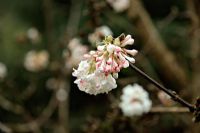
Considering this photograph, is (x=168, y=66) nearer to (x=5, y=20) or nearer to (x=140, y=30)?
(x=140, y=30)

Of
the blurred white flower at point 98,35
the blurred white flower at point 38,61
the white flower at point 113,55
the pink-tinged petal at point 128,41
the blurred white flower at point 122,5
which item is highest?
the blurred white flower at point 38,61

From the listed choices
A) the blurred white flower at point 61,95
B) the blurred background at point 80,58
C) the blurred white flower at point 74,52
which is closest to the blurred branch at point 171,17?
the blurred background at point 80,58

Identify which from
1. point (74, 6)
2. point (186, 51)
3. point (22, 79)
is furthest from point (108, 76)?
point (22, 79)

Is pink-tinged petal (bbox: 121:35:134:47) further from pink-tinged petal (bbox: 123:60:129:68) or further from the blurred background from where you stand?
the blurred background

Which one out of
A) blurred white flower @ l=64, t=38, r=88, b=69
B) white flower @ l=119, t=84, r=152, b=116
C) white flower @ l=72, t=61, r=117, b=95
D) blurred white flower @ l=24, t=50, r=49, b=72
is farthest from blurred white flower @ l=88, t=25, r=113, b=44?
blurred white flower @ l=24, t=50, r=49, b=72

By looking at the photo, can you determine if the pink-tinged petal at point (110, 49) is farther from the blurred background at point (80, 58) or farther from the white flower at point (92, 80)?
the blurred background at point (80, 58)

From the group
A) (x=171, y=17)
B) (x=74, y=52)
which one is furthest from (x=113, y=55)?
(x=171, y=17)
